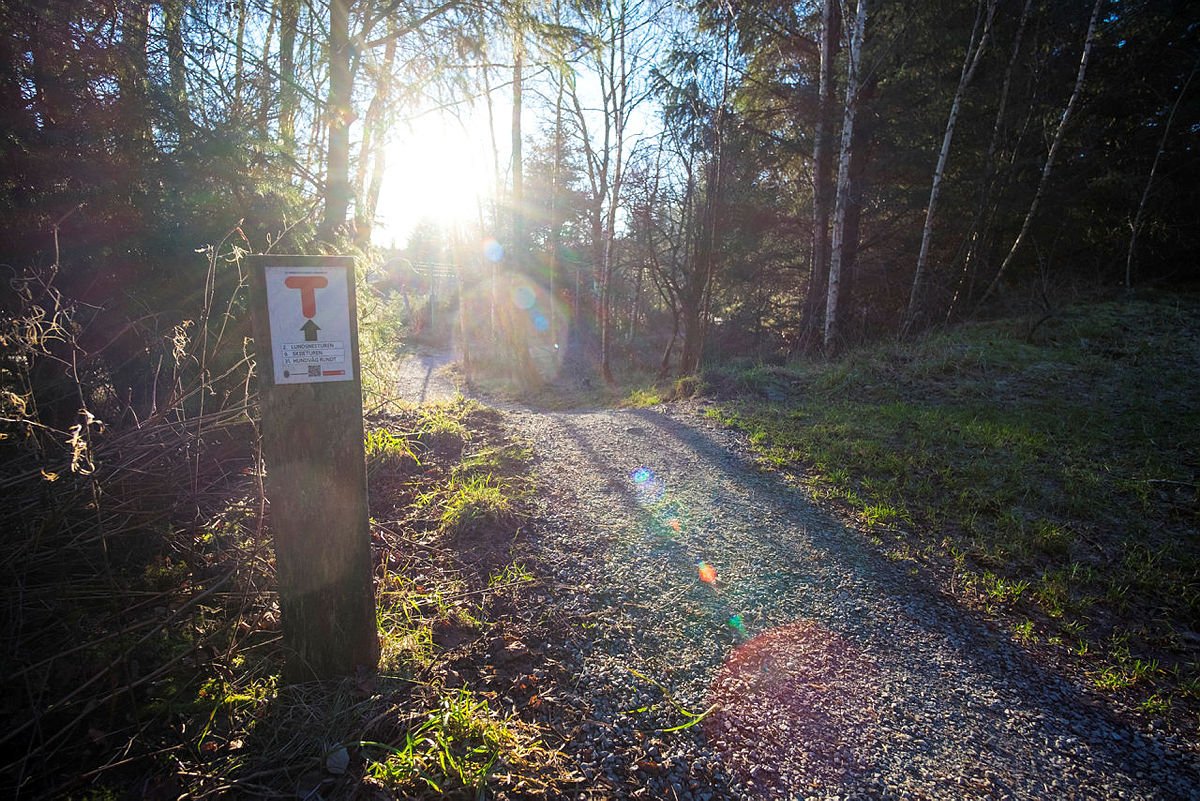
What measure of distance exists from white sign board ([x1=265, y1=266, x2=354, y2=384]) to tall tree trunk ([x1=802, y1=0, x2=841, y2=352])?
10.7 m

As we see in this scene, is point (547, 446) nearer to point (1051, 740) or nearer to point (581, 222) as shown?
point (1051, 740)

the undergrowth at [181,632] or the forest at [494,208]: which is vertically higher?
the forest at [494,208]

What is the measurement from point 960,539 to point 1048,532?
60cm

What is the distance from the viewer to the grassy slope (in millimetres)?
2881

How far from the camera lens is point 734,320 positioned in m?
13.6

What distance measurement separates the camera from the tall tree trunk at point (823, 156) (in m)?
10.5

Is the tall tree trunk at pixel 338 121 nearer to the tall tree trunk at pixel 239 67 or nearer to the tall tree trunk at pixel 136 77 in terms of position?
the tall tree trunk at pixel 239 67

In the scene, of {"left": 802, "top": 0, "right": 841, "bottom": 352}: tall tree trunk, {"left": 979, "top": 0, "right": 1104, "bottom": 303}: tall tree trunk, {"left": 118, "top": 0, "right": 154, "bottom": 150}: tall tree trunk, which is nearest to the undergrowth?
{"left": 118, "top": 0, "right": 154, "bottom": 150}: tall tree trunk

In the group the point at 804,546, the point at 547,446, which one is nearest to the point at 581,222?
the point at 547,446

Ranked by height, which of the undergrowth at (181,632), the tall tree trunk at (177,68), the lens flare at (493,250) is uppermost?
the lens flare at (493,250)

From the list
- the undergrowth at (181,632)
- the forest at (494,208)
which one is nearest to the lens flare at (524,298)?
the forest at (494,208)

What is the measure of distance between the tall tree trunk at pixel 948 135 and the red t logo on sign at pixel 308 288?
36.0ft

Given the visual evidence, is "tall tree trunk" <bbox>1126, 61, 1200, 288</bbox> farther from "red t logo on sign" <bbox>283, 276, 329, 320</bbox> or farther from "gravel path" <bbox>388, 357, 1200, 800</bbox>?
"red t logo on sign" <bbox>283, 276, 329, 320</bbox>

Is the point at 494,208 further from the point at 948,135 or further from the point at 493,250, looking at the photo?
the point at 948,135
